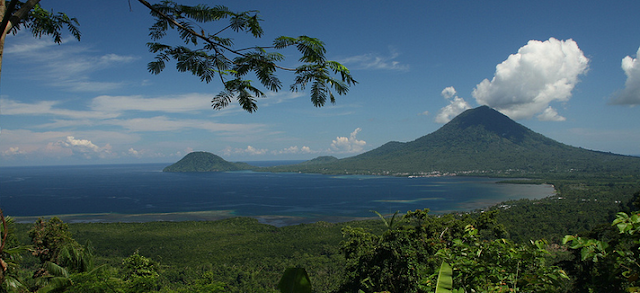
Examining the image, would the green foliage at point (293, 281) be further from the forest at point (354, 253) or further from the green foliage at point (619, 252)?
the green foliage at point (619, 252)

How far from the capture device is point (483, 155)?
133m

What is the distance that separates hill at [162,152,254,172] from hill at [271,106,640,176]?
59.1 metres

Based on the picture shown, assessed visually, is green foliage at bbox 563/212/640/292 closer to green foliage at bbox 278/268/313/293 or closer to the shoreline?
green foliage at bbox 278/268/313/293

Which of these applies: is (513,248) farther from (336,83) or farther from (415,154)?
(415,154)

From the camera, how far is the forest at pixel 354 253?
1376 millimetres

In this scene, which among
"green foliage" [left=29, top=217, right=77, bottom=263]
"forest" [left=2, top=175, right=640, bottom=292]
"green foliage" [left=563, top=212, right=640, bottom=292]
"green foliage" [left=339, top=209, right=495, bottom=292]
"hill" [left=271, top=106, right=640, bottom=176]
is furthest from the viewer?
"hill" [left=271, top=106, right=640, bottom=176]

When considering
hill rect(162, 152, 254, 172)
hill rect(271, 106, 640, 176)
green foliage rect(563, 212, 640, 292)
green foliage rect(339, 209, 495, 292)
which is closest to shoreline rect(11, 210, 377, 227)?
green foliage rect(339, 209, 495, 292)

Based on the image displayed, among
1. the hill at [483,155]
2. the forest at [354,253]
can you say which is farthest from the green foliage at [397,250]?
the hill at [483,155]

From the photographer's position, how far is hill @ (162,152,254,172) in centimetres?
16519

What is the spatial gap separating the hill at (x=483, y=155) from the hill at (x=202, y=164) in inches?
2327

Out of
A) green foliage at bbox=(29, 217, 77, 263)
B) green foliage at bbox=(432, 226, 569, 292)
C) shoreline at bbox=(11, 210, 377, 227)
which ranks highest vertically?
green foliage at bbox=(432, 226, 569, 292)

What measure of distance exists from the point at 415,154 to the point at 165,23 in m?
150

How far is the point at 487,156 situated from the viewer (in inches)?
5162

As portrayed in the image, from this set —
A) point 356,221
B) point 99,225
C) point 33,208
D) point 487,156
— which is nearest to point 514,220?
point 356,221
